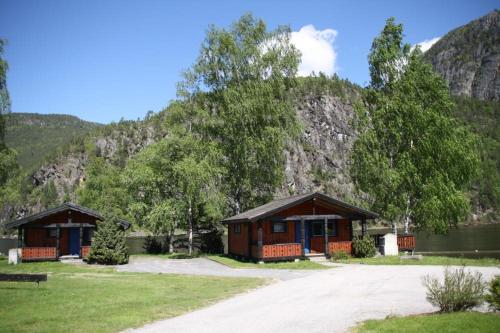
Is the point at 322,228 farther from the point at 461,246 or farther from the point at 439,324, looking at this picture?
the point at 461,246

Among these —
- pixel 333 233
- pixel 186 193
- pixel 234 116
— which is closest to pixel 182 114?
pixel 234 116

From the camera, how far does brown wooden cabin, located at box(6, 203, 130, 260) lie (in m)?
32.9

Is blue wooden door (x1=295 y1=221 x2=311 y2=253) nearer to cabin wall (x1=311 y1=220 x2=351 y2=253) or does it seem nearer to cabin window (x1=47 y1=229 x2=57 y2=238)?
cabin wall (x1=311 y1=220 x2=351 y2=253)

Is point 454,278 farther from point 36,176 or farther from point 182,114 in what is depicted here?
point 36,176

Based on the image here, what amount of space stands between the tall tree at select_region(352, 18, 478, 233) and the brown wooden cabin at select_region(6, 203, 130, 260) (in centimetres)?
2100

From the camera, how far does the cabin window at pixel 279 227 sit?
30.0 meters

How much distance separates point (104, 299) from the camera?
48.1 ft

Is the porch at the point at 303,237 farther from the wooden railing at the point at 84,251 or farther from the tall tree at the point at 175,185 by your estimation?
the wooden railing at the point at 84,251

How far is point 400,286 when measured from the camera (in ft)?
51.7

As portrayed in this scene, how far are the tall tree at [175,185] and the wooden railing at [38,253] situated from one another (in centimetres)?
755

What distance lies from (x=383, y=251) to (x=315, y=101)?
148 m

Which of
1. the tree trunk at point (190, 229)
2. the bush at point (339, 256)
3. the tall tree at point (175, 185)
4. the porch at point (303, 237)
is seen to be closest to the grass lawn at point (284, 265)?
the porch at point (303, 237)

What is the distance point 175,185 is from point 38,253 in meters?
12.3

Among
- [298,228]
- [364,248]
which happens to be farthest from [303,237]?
[364,248]
